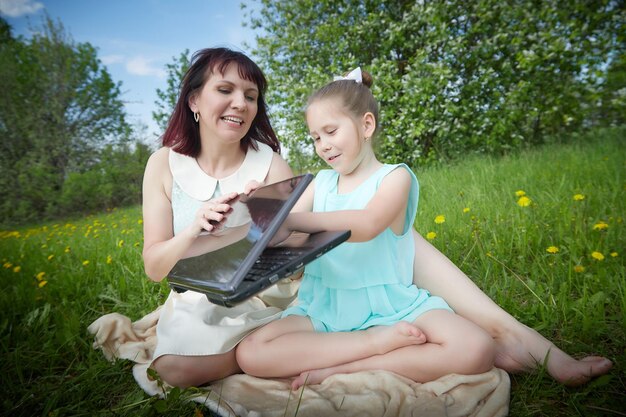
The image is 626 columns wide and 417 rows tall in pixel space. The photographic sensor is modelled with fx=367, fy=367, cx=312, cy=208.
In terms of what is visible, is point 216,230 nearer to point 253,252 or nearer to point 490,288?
point 253,252

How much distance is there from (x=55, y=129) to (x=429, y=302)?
11198mm

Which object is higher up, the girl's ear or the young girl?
the girl's ear

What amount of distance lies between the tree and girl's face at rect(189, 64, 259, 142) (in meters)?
8.61

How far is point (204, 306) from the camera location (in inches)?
61.7

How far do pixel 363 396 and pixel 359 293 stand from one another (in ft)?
1.31

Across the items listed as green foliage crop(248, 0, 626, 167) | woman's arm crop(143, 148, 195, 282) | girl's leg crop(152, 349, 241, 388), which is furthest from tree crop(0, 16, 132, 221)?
girl's leg crop(152, 349, 241, 388)

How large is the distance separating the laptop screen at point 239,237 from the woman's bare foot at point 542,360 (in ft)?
3.34

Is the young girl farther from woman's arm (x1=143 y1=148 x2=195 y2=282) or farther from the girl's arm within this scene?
woman's arm (x1=143 y1=148 x2=195 y2=282)

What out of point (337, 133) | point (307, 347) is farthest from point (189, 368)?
point (337, 133)

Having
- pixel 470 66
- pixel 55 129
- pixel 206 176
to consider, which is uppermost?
pixel 55 129

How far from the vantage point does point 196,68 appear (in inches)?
72.3

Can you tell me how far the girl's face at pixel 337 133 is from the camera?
4.99 feet

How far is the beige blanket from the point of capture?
1152 mm

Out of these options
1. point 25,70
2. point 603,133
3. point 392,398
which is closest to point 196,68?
point 392,398
